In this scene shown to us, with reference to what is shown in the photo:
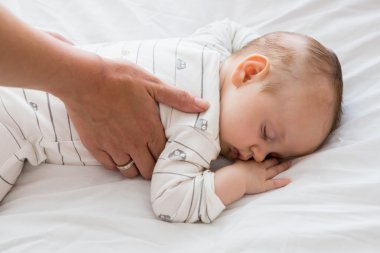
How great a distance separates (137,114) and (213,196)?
0.76ft

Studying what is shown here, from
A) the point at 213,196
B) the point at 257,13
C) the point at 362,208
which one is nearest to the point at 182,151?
the point at 213,196

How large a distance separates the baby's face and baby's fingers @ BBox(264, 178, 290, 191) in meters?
0.06

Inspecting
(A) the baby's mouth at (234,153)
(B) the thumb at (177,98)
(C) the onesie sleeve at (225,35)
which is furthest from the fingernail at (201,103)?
(C) the onesie sleeve at (225,35)

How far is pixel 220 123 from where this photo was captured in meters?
0.97

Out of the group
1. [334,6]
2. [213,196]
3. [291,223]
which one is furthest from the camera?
[334,6]

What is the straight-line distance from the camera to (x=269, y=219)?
31.6 inches

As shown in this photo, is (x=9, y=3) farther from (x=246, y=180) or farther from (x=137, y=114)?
(x=246, y=180)

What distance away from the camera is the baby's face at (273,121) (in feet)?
3.01

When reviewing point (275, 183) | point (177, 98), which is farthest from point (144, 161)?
point (275, 183)

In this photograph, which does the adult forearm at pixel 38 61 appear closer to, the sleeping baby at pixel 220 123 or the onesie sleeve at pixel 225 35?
the sleeping baby at pixel 220 123

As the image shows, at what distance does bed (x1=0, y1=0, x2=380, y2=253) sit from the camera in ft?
2.51

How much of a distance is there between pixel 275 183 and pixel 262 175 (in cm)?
4

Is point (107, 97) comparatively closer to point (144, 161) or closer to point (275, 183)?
point (144, 161)

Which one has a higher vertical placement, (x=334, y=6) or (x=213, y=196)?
(x=334, y=6)
